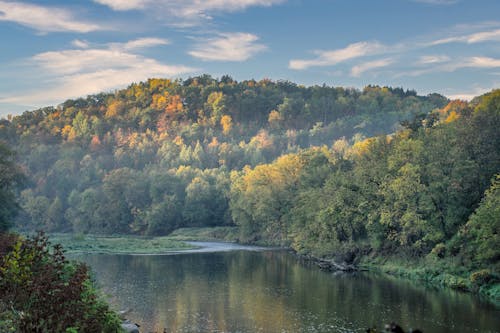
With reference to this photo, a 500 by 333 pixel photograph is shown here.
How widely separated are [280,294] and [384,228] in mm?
20916

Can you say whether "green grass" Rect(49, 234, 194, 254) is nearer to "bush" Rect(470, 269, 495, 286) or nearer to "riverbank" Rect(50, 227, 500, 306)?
"riverbank" Rect(50, 227, 500, 306)

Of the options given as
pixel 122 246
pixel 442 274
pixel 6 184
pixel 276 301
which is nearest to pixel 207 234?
pixel 122 246

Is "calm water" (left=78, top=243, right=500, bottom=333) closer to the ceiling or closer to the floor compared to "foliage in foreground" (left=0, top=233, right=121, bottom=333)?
closer to the floor

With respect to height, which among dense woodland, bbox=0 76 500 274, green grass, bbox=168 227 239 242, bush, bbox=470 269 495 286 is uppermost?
dense woodland, bbox=0 76 500 274

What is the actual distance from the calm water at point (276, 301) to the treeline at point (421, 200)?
20.0 ft

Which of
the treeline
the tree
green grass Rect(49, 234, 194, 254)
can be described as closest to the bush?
the treeline

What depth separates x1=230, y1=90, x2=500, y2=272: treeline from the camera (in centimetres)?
5309

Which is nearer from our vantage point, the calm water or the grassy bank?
the calm water

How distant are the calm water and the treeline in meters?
6.09

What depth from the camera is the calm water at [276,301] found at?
3656cm

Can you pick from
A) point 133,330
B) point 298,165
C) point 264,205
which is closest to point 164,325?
point 133,330

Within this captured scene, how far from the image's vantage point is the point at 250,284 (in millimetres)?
53094

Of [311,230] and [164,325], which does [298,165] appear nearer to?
[311,230]

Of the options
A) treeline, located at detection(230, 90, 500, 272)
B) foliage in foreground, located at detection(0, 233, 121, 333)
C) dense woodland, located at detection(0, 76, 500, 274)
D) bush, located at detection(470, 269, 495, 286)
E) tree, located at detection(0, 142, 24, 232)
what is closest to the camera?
foliage in foreground, located at detection(0, 233, 121, 333)
